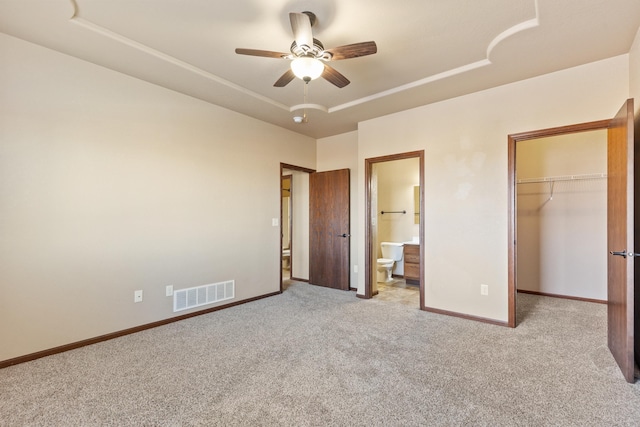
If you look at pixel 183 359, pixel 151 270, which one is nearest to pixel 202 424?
pixel 183 359

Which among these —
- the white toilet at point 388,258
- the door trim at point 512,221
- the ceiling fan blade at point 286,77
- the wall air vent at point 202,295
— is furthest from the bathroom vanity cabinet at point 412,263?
the ceiling fan blade at point 286,77

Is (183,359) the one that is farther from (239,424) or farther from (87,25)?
(87,25)

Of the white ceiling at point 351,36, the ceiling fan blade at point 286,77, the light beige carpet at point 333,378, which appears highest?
the white ceiling at point 351,36

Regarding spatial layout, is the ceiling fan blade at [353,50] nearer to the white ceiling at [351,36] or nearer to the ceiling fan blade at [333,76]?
the ceiling fan blade at [333,76]

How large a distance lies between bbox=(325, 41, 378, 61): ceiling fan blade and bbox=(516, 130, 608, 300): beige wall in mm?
3790

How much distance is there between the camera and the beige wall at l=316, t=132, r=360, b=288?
4820 millimetres

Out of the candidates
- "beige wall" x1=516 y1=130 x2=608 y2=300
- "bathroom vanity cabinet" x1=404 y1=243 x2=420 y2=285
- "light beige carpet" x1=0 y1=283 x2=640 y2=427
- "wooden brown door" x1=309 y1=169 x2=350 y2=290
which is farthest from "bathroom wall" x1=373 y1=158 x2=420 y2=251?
"light beige carpet" x1=0 y1=283 x2=640 y2=427

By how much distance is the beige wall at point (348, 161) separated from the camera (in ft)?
15.8

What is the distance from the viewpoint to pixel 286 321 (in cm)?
332

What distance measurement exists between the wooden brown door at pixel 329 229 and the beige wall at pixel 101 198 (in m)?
1.48

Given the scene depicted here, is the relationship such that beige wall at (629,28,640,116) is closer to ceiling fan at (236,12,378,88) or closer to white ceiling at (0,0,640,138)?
white ceiling at (0,0,640,138)

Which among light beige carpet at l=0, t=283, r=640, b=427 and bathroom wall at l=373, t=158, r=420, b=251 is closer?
light beige carpet at l=0, t=283, r=640, b=427

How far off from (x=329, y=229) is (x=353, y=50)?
3.30 meters

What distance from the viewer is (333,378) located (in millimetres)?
2139
